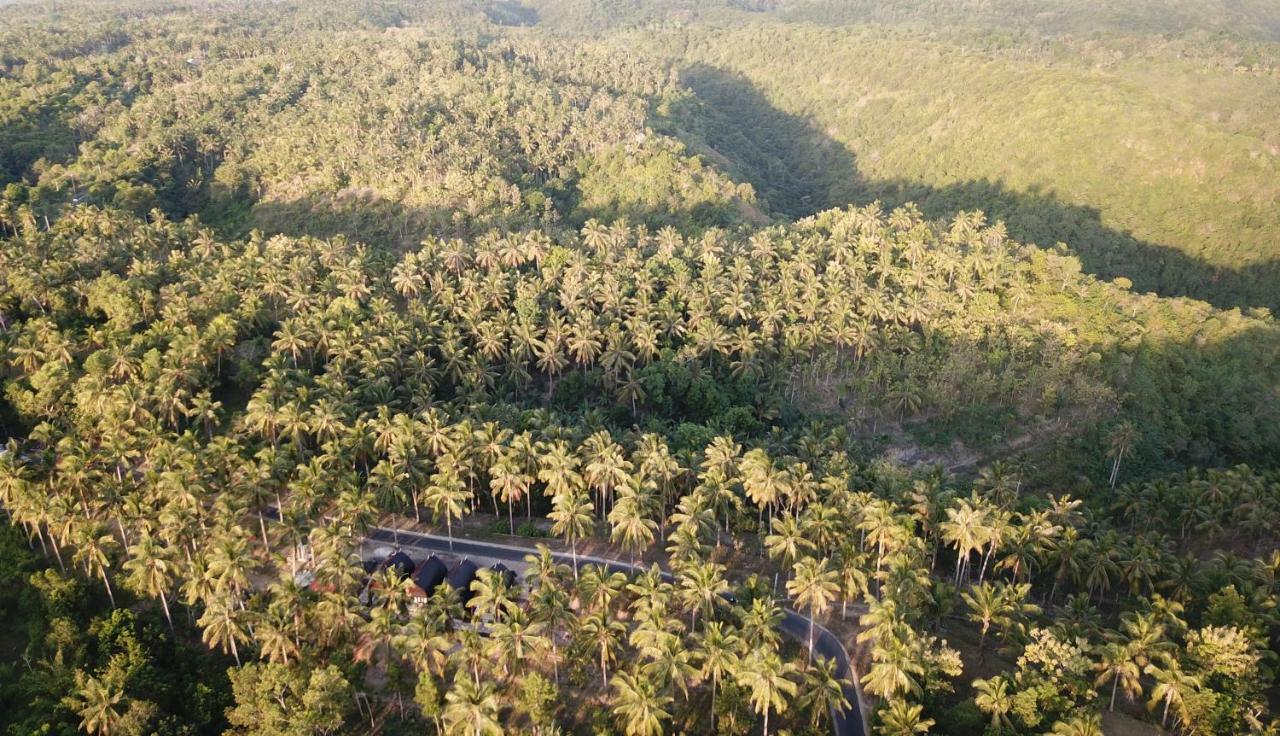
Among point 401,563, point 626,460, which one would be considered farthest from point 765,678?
point 401,563

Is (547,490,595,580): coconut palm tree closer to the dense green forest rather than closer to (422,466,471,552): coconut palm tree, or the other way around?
the dense green forest

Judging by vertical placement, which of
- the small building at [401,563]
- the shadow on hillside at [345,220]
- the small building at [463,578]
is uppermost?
the shadow on hillside at [345,220]

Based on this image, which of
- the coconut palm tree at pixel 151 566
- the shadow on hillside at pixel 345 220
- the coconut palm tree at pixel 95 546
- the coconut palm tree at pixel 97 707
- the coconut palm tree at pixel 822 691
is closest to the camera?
the coconut palm tree at pixel 822 691

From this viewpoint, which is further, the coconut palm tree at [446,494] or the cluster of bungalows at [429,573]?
the coconut palm tree at [446,494]

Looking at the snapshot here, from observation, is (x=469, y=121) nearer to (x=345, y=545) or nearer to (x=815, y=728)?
(x=345, y=545)

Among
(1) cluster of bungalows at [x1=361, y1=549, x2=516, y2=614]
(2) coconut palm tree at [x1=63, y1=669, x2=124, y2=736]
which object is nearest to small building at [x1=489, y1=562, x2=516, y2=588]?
(1) cluster of bungalows at [x1=361, y1=549, x2=516, y2=614]

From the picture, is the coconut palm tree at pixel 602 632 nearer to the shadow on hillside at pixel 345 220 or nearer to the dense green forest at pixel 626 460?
the dense green forest at pixel 626 460

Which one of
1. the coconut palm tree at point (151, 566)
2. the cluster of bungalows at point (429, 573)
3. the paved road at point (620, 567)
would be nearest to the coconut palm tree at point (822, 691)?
the paved road at point (620, 567)
